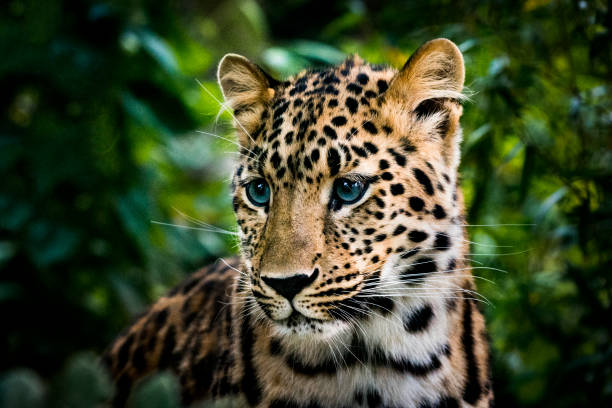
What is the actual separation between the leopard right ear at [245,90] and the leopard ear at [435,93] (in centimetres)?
55

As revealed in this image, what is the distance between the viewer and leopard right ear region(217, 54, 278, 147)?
3.05 m

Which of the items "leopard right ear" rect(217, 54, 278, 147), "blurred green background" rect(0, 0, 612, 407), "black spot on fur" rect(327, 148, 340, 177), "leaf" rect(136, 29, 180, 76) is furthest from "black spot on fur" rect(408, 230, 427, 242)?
"leaf" rect(136, 29, 180, 76)

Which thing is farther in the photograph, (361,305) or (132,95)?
(132,95)

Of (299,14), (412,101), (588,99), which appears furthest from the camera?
(299,14)

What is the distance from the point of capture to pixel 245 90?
123 inches

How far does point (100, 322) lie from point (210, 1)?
7.28 metres

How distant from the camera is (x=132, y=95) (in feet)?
20.0

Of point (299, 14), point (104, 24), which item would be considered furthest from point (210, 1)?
point (104, 24)

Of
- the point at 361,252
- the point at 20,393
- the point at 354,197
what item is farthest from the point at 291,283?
the point at 20,393

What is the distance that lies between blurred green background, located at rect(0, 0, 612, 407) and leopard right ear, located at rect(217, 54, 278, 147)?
0.55 m

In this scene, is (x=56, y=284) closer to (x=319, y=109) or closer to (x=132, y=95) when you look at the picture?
(x=132, y=95)

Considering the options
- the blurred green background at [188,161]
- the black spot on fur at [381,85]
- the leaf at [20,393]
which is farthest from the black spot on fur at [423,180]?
the leaf at [20,393]

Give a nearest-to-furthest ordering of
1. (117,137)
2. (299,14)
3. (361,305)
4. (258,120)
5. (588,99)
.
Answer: (361,305), (258,120), (588,99), (117,137), (299,14)

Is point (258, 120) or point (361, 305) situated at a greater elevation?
point (258, 120)
